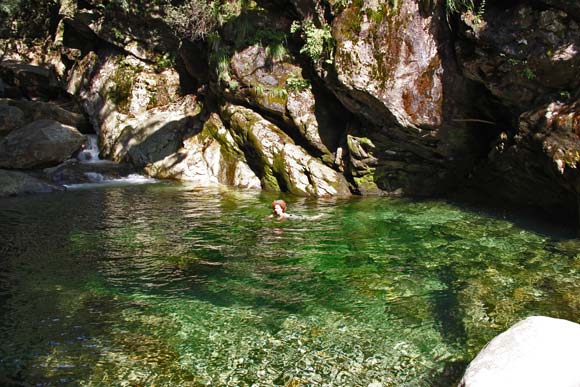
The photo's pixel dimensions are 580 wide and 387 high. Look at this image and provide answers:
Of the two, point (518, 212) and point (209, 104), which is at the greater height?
point (209, 104)

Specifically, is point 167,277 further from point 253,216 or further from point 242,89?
point 242,89

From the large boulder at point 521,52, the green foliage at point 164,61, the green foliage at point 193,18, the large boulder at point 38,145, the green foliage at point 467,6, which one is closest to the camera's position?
the large boulder at point 521,52

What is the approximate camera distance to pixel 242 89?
55.5 ft

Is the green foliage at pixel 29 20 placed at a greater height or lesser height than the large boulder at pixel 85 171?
greater

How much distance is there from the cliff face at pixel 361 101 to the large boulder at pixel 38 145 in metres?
2.11

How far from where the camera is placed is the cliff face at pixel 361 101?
1033 cm

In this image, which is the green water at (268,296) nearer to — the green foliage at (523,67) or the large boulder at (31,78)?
the green foliage at (523,67)

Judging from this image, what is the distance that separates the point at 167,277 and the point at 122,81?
17346 mm

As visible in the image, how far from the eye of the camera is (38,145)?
1803 cm

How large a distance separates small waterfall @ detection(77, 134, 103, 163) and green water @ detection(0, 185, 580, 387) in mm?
9131

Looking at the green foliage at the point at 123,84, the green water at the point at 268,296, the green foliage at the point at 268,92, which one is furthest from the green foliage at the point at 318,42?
the green foliage at the point at 123,84

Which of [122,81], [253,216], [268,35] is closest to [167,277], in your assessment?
[253,216]

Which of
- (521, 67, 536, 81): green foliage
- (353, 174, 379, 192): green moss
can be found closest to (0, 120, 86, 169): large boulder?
(353, 174, 379, 192): green moss

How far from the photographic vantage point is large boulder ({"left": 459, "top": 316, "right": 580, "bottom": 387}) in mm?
3688
